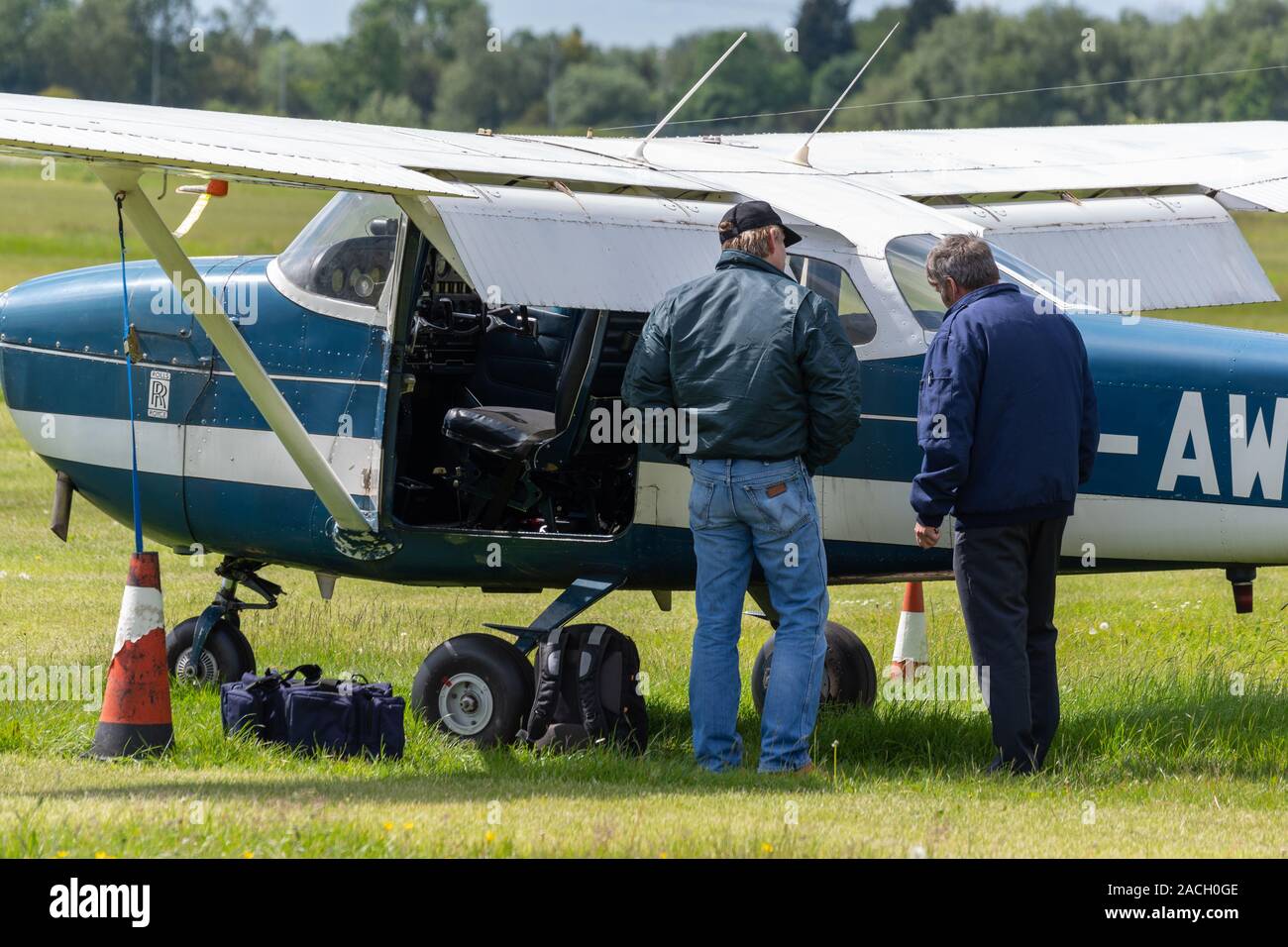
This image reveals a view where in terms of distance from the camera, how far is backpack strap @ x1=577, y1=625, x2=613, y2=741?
25.4 ft

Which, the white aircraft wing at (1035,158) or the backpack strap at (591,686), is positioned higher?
the white aircraft wing at (1035,158)

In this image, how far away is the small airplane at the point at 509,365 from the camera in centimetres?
740

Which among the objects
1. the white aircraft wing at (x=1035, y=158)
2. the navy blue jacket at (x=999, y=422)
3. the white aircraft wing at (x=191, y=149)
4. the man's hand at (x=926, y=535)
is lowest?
the man's hand at (x=926, y=535)

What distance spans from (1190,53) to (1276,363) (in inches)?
3478

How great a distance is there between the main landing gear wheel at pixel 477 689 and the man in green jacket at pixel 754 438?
989mm

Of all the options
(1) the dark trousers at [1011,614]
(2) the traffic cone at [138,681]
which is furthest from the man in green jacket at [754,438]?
(2) the traffic cone at [138,681]

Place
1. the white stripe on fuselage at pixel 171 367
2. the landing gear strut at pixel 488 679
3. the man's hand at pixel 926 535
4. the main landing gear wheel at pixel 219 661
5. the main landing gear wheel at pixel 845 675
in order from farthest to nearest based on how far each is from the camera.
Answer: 1. the main landing gear wheel at pixel 845 675
2. the main landing gear wheel at pixel 219 661
3. the white stripe on fuselage at pixel 171 367
4. the landing gear strut at pixel 488 679
5. the man's hand at pixel 926 535

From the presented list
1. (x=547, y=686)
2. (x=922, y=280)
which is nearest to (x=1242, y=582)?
(x=922, y=280)

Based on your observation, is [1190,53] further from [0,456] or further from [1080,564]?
[1080,564]

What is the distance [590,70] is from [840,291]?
102 meters

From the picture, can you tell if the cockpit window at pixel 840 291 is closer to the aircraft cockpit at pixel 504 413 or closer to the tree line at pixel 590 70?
Answer: the aircraft cockpit at pixel 504 413

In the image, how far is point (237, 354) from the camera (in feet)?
24.8
